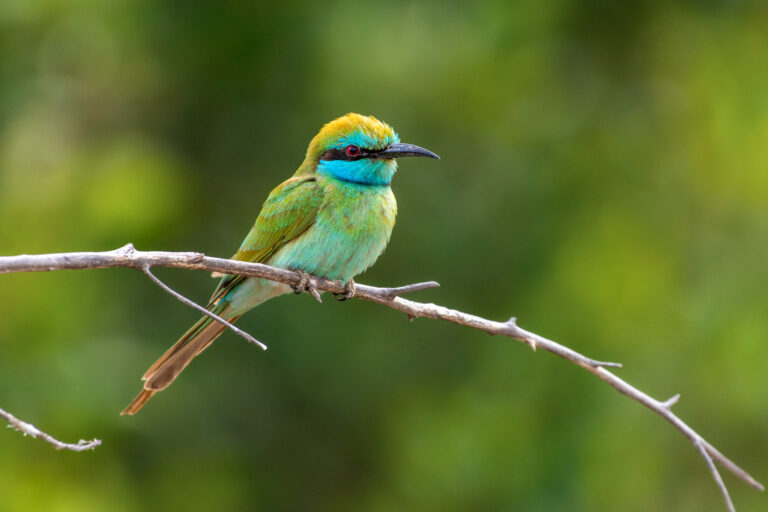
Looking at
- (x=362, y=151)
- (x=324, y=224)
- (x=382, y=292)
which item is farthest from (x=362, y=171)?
(x=382, y=292)

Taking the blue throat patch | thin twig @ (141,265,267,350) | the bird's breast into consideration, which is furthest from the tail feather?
thin twig @ (141,265,267,350)

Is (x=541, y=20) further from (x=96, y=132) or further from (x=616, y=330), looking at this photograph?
(x=96, y=132)

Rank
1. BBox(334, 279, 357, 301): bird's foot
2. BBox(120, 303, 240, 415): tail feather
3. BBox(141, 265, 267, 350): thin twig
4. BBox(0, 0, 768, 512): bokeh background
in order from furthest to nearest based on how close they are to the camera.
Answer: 1. BBox(0, 0, 768, 512): bokeh background
2. BBox(334, 279, 357, 301): bird's foot
3. BBox(120, 303, 240, 415): tail feather
4. BBox(141, 265, 267, 350): thin twig

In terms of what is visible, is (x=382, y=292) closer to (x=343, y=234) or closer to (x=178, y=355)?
(x=343, y=234)

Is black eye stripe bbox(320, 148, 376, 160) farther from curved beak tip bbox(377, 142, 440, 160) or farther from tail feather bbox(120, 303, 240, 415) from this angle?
tail feather bbox(120, 303, 240, 415)

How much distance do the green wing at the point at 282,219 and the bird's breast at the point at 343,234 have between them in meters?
0.04

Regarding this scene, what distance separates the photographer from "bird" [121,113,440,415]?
3.47 m

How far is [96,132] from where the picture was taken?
5359 mm

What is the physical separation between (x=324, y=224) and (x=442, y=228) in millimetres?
1971

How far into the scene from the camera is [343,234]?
3500 mm

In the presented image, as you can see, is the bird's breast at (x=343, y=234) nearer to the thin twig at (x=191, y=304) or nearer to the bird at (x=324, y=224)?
Result: the bird at (x=324, y=224)

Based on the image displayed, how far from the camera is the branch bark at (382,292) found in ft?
7.36

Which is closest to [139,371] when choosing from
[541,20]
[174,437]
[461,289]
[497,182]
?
[174,437]

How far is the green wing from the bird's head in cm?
12
